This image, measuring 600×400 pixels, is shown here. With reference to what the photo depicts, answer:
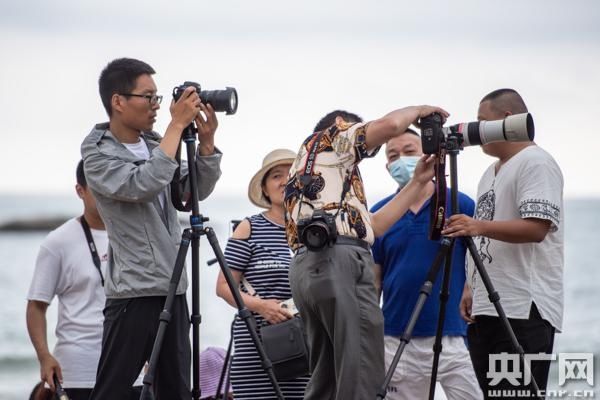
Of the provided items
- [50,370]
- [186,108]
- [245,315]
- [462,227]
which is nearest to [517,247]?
[462,227]

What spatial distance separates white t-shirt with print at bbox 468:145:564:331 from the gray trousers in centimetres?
92

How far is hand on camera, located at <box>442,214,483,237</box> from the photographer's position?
537cm

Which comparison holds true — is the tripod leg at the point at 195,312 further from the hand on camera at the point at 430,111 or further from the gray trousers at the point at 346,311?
the hand on camera at the point at 430,111

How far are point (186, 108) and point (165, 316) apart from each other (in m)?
0.97

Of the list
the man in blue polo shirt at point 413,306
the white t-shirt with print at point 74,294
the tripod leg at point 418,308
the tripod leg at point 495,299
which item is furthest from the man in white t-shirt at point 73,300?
the tripod leg at point 495,299

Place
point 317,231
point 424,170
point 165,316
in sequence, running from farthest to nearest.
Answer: point 424,170 → point 165,316 → point 317,231

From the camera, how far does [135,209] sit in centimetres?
536

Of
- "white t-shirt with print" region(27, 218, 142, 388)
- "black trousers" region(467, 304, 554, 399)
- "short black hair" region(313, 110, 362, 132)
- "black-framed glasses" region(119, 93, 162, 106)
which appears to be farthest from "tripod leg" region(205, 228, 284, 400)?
"white t-shirt with print" region(27, 218, 142, 388)

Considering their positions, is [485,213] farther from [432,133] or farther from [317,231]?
[317,231]

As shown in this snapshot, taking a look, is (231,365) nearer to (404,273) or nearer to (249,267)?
(249,267)

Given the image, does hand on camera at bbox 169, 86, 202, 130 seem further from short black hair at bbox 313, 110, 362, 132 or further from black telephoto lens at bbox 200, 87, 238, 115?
short black hair at bbox 313, 110, 362, 132

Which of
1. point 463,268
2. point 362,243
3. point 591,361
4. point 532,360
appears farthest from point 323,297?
point 591,361

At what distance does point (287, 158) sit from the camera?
21.3 feet

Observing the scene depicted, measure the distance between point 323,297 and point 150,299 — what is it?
0.88 meters
